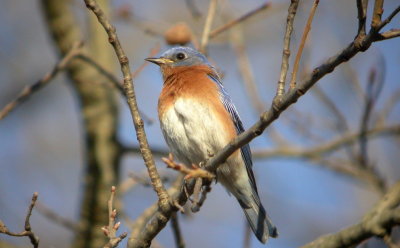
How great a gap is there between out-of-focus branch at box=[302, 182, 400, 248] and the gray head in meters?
2.74

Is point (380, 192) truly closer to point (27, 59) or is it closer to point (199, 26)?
point (199, 26)

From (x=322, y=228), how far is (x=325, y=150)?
4.59 meters

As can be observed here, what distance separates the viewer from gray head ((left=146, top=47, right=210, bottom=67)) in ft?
20.3

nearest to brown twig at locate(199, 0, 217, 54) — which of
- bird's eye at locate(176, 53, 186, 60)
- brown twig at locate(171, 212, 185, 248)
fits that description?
bird's eye at locate(176, 53, 186, 60)

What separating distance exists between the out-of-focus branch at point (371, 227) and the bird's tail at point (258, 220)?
4.56 feet

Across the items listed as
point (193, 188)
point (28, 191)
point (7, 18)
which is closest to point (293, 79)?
point (193, 188)

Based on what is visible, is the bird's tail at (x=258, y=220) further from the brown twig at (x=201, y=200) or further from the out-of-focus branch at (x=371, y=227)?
the brown twig at (x=201, y=200)

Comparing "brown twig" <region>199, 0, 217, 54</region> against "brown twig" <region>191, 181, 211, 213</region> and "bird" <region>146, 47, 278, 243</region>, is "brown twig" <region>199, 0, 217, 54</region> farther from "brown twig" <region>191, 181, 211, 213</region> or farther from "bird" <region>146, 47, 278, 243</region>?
"brown twig" <region>191, 181, 211, 213</region>

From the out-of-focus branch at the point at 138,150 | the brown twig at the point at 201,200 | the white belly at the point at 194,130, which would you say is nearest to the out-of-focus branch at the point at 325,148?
the out-of-focus branch at the point at 138,150

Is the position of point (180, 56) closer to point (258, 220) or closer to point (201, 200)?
point (258, 220)

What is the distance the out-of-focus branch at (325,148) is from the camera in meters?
6.61

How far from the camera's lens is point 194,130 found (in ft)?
17.0

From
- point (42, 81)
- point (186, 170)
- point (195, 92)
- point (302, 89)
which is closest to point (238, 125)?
point (195, 92)

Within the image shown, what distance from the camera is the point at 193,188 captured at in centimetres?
404
